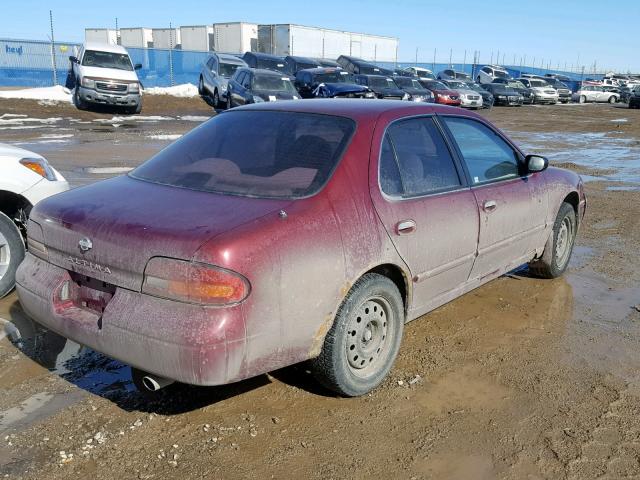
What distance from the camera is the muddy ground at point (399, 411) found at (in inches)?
116

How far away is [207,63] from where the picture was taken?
87.7 ft

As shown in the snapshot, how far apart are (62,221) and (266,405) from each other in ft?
4.84

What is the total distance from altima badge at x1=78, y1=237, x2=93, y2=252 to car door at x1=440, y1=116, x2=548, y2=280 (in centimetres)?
251

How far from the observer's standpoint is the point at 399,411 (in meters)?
3.45

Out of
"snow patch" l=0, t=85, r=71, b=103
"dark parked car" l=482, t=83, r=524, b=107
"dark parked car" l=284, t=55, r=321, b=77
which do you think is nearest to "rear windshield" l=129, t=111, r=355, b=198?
"snow patch" l=0, t=85, r=71, b=103

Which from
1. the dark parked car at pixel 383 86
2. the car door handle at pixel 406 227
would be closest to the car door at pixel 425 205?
the car door handle at pixel 406 227

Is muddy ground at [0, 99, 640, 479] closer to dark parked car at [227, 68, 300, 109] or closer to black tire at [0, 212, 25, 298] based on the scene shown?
black tire at [0, 212, 25, 298]

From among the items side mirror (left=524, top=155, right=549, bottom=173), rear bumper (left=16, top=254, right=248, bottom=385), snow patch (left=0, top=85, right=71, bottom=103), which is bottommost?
snow patch (left=0, top=85, right=71, bottom=103)

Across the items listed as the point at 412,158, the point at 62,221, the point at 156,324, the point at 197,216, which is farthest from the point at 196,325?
the point at 412,158

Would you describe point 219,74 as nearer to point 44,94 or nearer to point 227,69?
point 227,69

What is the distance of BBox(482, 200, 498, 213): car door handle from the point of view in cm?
432

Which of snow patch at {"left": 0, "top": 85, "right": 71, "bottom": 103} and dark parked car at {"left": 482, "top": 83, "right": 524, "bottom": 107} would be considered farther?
dark parked car at {"left": 482, "top": 83, "right": 524, "bottom": 107}

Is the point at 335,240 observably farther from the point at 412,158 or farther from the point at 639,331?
the point at 639,331

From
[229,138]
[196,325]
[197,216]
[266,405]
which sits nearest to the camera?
[196,325]
